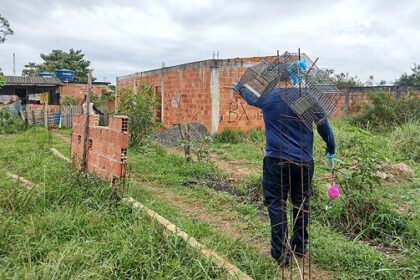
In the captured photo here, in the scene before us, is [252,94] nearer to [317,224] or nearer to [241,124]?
[317,224]

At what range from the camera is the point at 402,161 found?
27.0 ft

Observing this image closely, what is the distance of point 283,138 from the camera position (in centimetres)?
334

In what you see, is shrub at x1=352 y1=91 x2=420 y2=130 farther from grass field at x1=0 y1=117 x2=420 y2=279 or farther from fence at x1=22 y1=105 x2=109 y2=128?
fence at x1=22 y1=105 x2=109 y2=128

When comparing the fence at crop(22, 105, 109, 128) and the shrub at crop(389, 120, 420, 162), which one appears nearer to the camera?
the shrub at crop(389, 120, 420, 162)

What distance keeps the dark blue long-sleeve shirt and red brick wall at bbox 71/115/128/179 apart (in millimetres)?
1872

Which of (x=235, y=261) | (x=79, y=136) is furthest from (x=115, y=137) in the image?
(x=235, y=261)

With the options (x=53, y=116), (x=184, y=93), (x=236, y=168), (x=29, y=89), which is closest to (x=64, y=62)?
(x=29, y=89)

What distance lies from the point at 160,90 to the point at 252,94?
1296 centimetres

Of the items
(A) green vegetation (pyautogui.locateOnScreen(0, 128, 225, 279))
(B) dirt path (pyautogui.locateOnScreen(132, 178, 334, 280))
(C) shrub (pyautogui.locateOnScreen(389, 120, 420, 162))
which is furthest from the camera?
(C) shrub (pyautogui.locateOnScreen(389, 120, 420, 162))

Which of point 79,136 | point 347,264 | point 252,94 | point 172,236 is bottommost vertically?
point 347,264

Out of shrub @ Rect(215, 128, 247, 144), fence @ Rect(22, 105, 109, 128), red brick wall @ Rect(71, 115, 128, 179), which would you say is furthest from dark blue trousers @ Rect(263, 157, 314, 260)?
fence @ Rect(22, 105, 109, 128)

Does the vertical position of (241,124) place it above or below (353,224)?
above

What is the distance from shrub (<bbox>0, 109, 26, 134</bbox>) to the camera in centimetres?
1555

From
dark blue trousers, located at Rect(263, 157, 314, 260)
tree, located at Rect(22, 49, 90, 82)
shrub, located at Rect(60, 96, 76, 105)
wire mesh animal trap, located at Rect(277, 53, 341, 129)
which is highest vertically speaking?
tree, located at Rect(22, 49, 90, 82)
